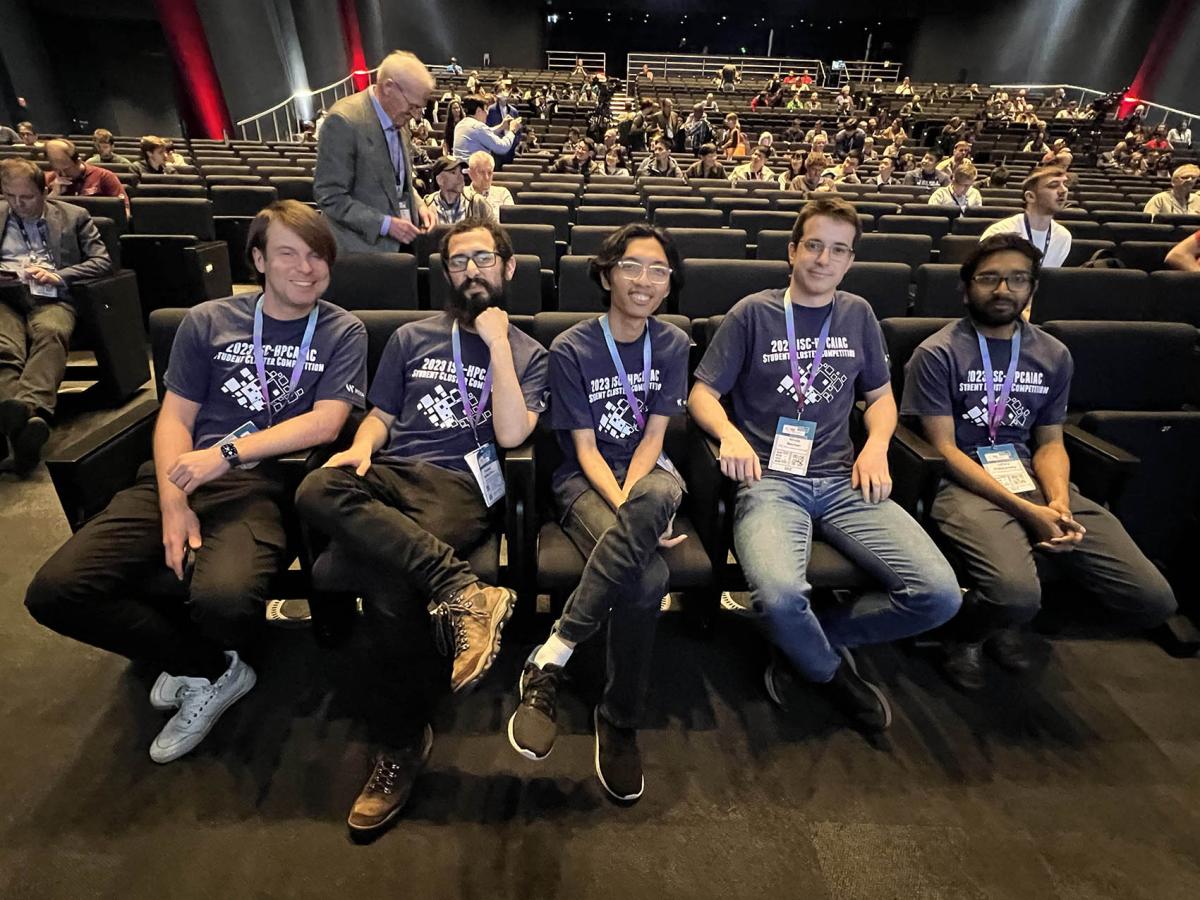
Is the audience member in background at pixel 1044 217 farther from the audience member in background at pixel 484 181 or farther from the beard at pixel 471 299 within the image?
the audience member in background at pixel 484 181

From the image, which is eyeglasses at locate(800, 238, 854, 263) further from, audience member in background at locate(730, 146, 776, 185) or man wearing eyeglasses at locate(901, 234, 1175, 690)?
audience member in background at locate(730, 146, 776, 185)

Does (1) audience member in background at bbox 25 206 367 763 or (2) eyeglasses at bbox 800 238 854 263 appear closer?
(1) audience member in background at bbox 25 206 367 763

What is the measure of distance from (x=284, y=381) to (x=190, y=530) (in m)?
0.46

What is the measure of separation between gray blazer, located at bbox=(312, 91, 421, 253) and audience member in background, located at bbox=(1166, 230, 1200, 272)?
13.2 feet

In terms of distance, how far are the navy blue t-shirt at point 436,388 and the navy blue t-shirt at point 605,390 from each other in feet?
0.26

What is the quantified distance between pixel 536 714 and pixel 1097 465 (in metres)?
1.75

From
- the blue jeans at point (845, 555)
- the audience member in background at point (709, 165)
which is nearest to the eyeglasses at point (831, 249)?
the blue jeans at point (845, 555)

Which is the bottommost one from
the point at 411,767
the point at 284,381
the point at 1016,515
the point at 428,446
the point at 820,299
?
the point at 411,767

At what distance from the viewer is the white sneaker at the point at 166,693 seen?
1.56m

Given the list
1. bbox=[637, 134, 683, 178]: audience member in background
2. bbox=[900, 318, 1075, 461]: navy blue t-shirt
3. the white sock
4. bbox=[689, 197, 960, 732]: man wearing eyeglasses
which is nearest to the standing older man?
bbox=[689, 197, 960, 732]: man wearing eyeglasses

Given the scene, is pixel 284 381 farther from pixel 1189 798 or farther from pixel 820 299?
pixel 1189 798

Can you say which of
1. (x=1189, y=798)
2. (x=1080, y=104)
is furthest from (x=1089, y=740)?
(x=1080, y=104)

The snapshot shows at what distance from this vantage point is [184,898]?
119cm

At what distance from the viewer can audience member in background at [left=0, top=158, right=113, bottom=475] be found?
251cm
